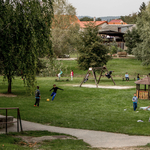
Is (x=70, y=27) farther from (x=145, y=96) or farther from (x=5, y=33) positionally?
(x=5, y=33)

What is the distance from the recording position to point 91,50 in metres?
37.7

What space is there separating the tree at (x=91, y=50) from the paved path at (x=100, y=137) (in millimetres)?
24504

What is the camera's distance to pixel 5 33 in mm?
10789

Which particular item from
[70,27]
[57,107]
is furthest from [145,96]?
[70,27]

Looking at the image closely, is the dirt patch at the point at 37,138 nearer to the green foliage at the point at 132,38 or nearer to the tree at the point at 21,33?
the tree at the point at 21,33

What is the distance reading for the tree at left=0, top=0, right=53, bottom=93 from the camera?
1064 cm

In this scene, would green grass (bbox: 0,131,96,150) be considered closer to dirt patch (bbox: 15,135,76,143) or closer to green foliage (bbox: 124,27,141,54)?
dirt patch (bbox: 15,135,76,143)

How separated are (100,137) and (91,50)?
2690cm

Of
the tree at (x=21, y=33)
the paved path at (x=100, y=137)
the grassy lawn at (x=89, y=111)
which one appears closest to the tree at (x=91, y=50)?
the grassy lawn at (x=89, y=111)

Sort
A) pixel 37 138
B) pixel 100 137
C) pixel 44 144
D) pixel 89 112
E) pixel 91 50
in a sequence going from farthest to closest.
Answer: pixel 91 50 < pixel 89 112 < pixel 100 137 < pixel 37 138 < pixel 44 144

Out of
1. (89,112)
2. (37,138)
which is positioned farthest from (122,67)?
(37,138)

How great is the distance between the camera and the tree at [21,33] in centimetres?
1064

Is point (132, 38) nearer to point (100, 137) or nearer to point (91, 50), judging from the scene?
point (91, 50)

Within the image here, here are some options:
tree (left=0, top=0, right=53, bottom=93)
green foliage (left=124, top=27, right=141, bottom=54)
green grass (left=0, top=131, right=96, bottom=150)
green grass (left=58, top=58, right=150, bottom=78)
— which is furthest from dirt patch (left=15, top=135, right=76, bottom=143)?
green foliage (left=124, top=27, right=141, bottom=54)
